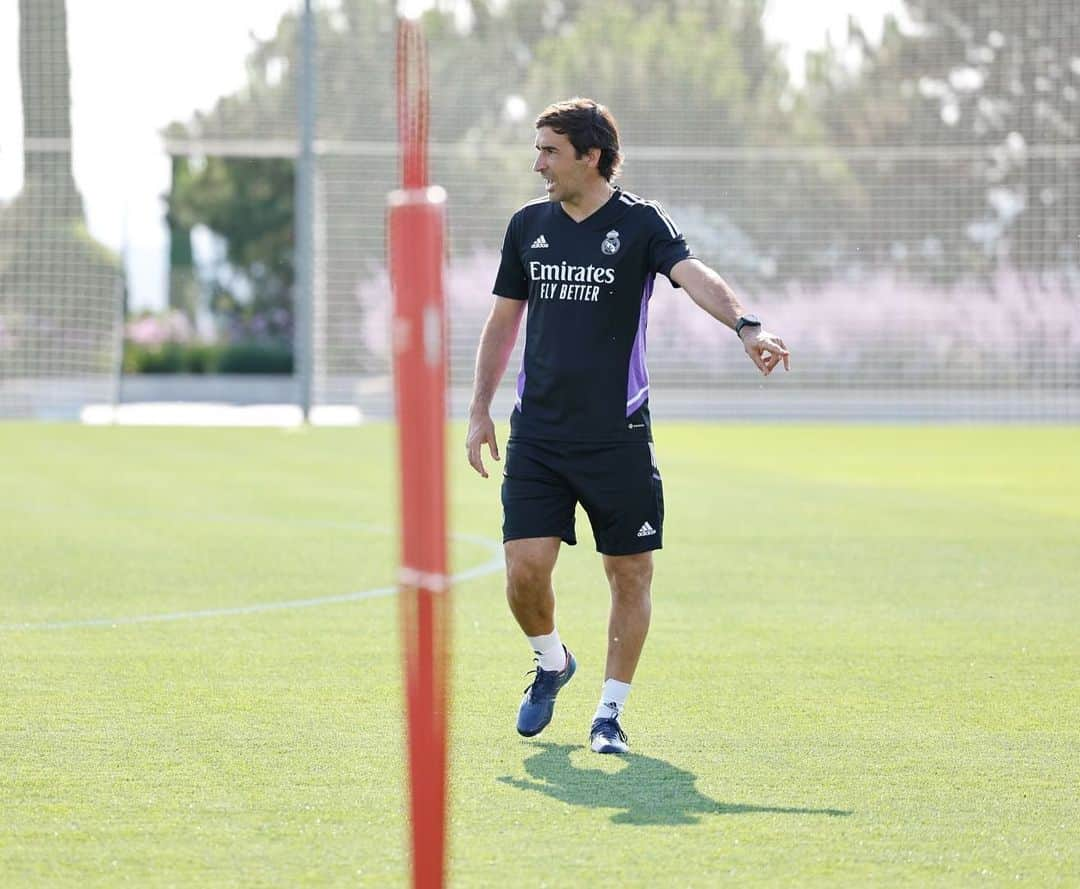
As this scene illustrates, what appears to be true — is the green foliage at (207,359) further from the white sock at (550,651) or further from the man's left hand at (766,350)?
the man's left hand at (766,350)

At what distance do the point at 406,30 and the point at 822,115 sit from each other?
34.9 meters

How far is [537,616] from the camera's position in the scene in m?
6.72

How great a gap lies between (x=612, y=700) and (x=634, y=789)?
2.81ft

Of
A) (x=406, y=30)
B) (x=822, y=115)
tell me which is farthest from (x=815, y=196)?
(x=406, y=30)

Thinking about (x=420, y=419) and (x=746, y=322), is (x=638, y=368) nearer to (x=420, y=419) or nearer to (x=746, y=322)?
(x=746, y=322)

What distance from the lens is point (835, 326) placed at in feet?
106

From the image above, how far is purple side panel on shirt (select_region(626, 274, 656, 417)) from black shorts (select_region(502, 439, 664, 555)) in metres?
0.15

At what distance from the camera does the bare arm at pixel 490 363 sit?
6.70 meters

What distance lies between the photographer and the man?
255 inches

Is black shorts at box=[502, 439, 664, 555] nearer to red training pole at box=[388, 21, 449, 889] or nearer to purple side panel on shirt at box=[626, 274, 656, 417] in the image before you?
purple side panel on shirt at box=[626, 274, 656, 417]

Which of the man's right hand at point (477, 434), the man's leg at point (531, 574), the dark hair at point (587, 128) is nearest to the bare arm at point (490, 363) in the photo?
the man's right hand at point (477, 434)

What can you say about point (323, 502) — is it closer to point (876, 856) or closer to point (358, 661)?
point (358, 661)

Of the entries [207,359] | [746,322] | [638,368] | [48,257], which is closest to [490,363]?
[638,368]

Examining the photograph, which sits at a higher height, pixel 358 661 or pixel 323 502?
pixel 358 661
